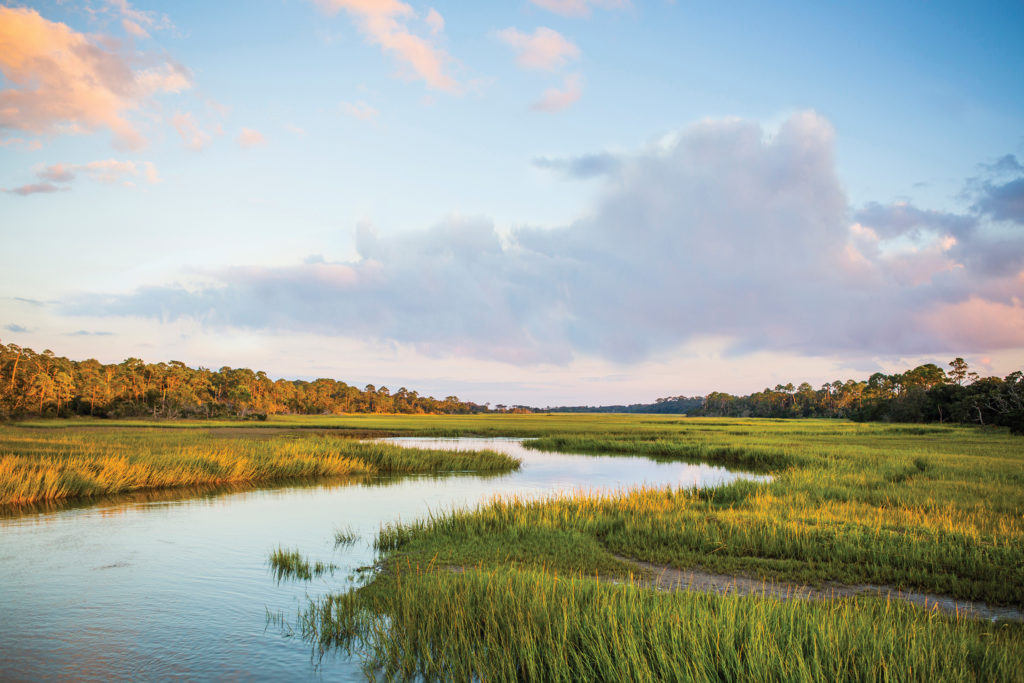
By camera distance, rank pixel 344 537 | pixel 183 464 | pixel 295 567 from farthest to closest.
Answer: pixel 183 464 < pixel 344 537 < pixel 295 567

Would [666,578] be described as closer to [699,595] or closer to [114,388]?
[699,595]

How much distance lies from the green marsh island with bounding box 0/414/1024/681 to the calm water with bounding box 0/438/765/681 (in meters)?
0.42

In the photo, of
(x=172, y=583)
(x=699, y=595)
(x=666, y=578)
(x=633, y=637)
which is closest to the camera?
(x=633, y=637)

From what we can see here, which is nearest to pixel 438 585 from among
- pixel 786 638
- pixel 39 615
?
pixel 786 638

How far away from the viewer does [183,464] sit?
93.1 feet

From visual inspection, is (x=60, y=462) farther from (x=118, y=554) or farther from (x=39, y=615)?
(x=39, y=615)

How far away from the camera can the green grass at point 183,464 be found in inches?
874

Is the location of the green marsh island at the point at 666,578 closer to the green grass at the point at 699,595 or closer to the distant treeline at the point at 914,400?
the green grass at the point at 699,595

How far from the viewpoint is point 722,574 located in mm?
12664

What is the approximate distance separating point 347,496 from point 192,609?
15.4 metres

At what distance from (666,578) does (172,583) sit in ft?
37.5

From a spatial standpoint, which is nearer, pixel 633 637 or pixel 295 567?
pixel 633 637

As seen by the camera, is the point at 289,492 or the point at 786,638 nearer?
the point at 786,638

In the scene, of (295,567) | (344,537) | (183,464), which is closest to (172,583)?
(295,567)
